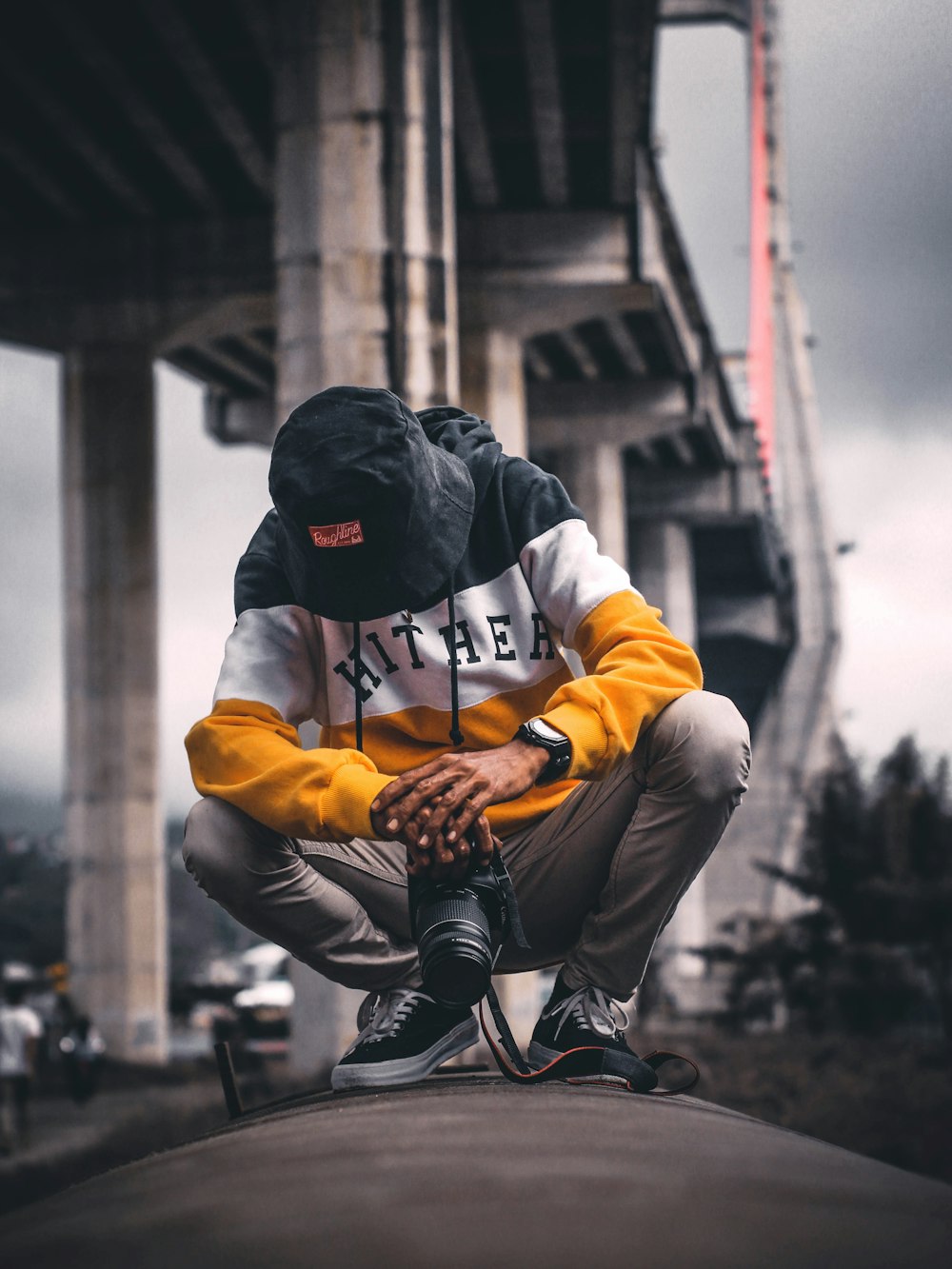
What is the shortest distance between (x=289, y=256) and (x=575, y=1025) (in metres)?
12.9

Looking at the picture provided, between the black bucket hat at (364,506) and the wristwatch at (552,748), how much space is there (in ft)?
1.33

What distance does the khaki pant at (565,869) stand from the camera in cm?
322

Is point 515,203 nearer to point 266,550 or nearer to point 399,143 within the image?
point 399,143

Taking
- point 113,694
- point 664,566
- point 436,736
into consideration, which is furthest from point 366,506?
point 664,566

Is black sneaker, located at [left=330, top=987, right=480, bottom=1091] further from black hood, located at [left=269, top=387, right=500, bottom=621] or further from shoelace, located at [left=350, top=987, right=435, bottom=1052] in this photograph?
black hood, located at [left=269, top=387, right=500, bottom=621]

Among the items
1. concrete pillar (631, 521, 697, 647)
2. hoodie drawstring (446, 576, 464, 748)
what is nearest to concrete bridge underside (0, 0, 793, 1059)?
concrete pillar (631, 521, 697, 647)

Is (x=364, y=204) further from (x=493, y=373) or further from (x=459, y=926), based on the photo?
(x=459, y=926)

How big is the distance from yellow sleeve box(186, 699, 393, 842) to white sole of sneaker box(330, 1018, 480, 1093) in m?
0.41

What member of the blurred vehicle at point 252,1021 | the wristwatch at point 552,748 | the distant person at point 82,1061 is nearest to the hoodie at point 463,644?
the wristwatch at point 552,748

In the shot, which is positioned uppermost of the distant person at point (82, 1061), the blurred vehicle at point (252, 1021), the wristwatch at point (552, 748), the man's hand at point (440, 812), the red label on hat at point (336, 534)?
the red label on hat at point (336, 534)

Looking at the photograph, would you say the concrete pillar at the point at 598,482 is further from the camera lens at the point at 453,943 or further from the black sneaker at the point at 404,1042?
the camera lens at the point at 453,943

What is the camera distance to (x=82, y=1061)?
2256 cm

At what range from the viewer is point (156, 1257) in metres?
1.68

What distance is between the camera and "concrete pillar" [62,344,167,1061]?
27391 mm
